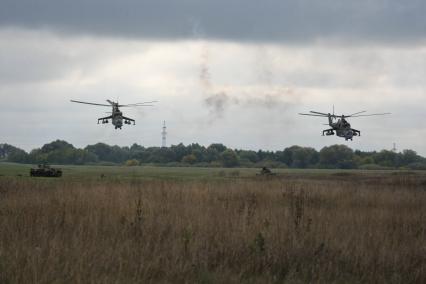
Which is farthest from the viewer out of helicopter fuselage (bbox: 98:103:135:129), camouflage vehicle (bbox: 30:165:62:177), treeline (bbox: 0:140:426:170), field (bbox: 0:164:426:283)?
treeline (bbox: 0:140:426:170)

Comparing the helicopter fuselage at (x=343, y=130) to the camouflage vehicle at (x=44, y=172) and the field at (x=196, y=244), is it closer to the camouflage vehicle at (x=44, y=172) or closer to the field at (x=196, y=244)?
the camouflage vehicle at (x=44, y=172)

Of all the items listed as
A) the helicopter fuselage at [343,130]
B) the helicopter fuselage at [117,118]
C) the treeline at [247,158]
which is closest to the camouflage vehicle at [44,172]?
the helicopter fuselage at [117,118]

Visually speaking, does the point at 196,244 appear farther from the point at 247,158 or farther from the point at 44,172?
the point at 247,158

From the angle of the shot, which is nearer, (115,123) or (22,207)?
(22,207)

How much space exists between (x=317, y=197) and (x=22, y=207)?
12.8 metres

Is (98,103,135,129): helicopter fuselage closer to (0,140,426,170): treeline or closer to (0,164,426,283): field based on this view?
(0,164,426,283): field

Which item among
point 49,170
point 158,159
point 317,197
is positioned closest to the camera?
point 317,197

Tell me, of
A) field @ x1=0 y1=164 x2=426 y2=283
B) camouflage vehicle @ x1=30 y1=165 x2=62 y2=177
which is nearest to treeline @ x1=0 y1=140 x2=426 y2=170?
camouflage vehicle @ x1=30 y1=165 x2=62 y2=177

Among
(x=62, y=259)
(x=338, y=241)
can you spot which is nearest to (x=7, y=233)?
(x=62, y=259)

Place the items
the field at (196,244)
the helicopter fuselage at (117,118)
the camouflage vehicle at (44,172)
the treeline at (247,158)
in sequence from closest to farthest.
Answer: the field at (196,244)
the camouflage vehicle at (44,172)
the helicopter fuselage at (117,118)
the treeline at (247,158)

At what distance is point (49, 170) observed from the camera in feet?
182

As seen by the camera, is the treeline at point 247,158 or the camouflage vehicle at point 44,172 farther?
the treeline at point 247,158

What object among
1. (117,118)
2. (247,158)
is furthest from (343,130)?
(247,158)

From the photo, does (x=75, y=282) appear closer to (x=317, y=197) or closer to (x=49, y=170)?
(x=317, y=197)
